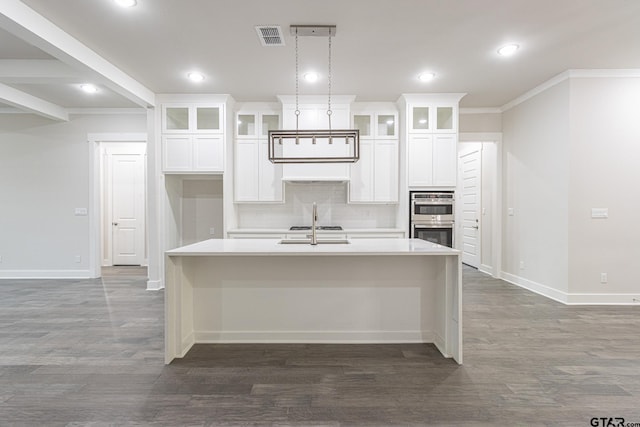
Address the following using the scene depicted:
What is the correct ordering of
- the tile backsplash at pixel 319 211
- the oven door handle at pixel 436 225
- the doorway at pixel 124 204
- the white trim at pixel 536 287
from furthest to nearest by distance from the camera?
the doorway at pixel 124 204 → the tile backsplash at pixel 319 211 → the oven door handle at pixel 436 225 → the white trim at pixel 536 287

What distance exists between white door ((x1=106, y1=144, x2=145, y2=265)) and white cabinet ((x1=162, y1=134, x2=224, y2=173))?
8.46 ft

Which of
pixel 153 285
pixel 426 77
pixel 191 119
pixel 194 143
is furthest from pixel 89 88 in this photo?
pixel 426 77

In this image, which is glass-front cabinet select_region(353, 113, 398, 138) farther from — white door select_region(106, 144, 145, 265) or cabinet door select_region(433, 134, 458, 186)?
white door select_region(106, 144, 145, 265)

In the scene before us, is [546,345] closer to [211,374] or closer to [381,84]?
[211,374]

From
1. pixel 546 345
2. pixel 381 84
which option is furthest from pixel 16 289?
pixel 546 345

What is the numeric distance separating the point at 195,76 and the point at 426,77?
2901 mm

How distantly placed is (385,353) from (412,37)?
9.52 feet

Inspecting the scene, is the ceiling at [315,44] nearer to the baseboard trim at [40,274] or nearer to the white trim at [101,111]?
the white trim at [101,111]

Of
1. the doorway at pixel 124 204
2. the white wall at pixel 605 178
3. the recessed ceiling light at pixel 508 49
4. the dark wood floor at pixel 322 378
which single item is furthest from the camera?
the doorway at pixel 124 204

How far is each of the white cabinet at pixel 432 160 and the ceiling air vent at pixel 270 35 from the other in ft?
8.09

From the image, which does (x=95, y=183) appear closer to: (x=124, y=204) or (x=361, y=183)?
(x=124, y=204)

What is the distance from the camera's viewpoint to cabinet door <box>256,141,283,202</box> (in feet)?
17.4

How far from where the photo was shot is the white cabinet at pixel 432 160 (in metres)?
5.02

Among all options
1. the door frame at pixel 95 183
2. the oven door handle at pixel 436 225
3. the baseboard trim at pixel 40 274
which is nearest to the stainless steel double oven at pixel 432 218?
the oven door handle at pixel 436 225
